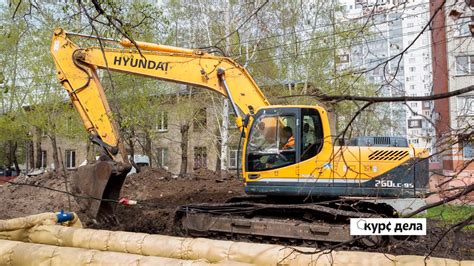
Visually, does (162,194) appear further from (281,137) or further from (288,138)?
(288,138)

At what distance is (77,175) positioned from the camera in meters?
9.02

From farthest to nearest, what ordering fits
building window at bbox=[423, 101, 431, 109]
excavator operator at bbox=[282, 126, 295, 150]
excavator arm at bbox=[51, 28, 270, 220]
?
excavator arm at bbox=[51, 28, 270, 220], excavator operator at bbox=[282, 126, 295, 150], building window at bbox=[423, 101, 431, 109]

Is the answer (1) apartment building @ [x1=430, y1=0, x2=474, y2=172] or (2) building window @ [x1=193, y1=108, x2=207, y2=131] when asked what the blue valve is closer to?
(1) apartment building @ [x1=430, y1=0, x2=474, y2=172]

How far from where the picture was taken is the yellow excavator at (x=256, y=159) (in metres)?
8.09

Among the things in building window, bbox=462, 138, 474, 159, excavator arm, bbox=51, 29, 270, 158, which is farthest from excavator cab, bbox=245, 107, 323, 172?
building window, bbox=462, 138, 474, 159

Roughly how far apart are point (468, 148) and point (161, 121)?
2470cm

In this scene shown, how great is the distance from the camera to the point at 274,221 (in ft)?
27.8

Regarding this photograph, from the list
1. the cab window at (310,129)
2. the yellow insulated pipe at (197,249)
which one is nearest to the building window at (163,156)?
the cab window at (310,129)

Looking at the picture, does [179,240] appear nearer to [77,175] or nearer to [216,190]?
[77,175]

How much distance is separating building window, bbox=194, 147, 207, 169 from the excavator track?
2230 centimetres

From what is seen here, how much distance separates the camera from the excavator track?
805 centimetres

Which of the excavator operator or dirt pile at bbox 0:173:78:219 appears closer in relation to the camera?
the excavator operator

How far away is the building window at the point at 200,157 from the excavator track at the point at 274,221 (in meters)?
22.3

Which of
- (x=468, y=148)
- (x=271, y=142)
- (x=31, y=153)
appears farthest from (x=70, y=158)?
(x=468, y=148)
